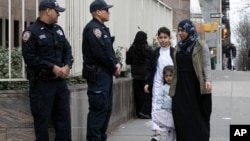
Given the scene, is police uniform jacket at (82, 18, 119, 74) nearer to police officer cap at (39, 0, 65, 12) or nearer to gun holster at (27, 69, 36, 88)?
police officer cap at (39, 0, 65, 12)

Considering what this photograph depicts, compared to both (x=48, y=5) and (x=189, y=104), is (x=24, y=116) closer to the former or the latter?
(x=48, y=5)

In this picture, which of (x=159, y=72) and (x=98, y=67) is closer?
(x=98, y=67)

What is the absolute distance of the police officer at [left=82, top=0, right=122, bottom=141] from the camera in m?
7.45

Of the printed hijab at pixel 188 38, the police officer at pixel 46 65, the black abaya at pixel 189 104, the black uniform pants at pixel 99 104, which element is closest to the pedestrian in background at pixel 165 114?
the black abaya at pixel 189 104

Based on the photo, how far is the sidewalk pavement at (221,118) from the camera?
9.40 meters

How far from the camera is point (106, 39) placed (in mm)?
7516

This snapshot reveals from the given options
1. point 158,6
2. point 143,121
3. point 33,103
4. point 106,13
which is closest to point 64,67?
point 33,103

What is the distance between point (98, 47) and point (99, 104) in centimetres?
75

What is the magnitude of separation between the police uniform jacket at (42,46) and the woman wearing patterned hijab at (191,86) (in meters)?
1.48

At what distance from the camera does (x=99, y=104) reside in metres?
7.54

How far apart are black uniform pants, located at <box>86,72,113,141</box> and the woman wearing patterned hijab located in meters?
0.94

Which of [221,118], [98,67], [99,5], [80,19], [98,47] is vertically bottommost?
[221,118]

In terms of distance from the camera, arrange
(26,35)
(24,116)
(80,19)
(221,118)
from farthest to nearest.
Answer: (221,118) → (80,19) → (24,116) → (26,35)

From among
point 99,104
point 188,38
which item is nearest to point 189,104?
point 188,38
